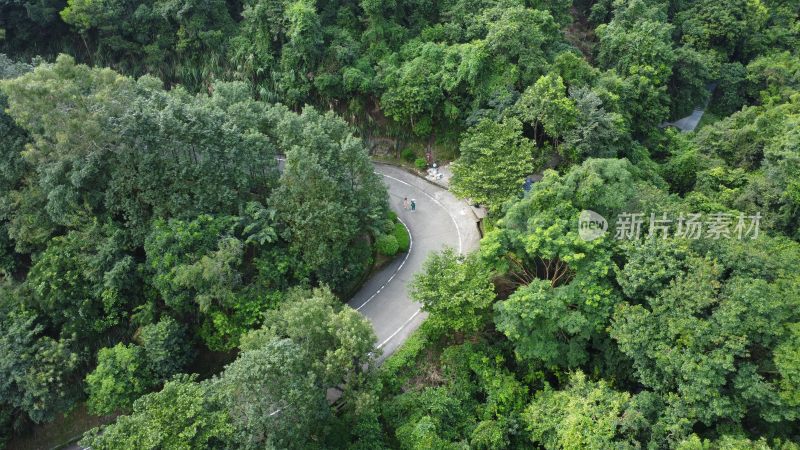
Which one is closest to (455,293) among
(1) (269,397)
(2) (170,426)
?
(1) (269,397)

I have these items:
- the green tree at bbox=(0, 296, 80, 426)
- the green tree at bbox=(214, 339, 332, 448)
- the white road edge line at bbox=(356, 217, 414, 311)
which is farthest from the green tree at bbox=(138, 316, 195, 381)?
the white road edge line at bbox=(356, 217, 414, 311)

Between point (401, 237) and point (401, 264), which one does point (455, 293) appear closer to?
point (401, 264)

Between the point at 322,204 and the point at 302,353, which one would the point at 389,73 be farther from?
the point at 302,353

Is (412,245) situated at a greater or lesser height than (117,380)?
greater

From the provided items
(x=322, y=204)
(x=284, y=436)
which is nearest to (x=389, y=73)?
(x=322, y=204)

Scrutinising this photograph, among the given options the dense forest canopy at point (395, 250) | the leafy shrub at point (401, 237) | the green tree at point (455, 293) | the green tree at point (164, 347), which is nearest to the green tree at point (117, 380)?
the dense forest canopy at point (395, 250)

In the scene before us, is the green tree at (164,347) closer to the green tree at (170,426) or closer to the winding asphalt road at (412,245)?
the green tree at (170,426)

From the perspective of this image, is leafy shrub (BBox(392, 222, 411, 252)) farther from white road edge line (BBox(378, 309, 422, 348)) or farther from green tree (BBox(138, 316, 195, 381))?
green tree (BBox(138, 316, 195, 381))
